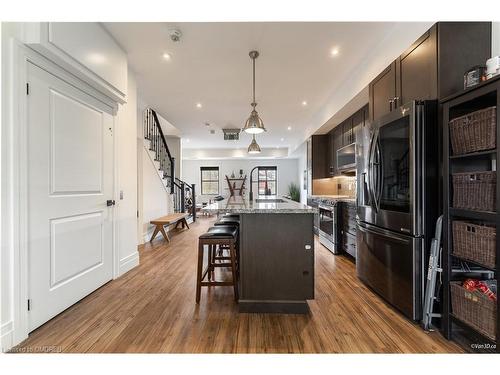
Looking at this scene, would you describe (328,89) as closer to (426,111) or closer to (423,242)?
(426,111)

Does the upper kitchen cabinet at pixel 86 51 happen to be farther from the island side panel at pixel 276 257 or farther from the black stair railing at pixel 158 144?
the black stair railing at pixel 158 144

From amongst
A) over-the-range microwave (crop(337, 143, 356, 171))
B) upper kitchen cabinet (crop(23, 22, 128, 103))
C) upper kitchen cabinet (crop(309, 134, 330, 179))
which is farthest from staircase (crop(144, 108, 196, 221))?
over-the-range microwave (crop(337, 143, 356, 171))

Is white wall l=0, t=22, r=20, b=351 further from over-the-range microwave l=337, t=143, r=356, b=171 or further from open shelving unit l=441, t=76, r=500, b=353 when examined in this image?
over-the-range microwave l=337, t=143, r=356, b=171

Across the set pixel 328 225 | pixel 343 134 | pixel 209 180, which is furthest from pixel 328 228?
pixel 209 180

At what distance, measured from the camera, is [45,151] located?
2006 millimetres

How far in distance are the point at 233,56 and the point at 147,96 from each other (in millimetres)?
2222

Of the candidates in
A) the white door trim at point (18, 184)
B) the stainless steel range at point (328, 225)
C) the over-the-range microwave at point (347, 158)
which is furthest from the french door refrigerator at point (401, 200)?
the white door trim at point (18, 184)

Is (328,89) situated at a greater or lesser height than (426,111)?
greater

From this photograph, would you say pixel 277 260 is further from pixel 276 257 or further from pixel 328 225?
pixel 328 225

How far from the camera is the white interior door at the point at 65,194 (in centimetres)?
192

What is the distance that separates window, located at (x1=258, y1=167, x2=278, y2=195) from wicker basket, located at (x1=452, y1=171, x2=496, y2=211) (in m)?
10.2

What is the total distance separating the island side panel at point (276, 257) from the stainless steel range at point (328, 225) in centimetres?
217
